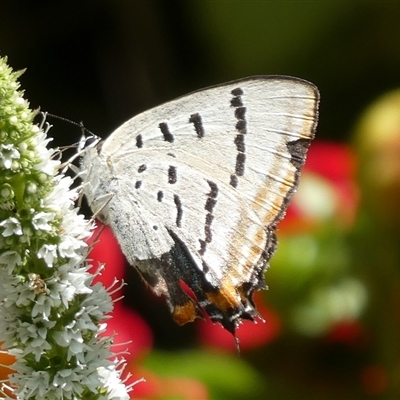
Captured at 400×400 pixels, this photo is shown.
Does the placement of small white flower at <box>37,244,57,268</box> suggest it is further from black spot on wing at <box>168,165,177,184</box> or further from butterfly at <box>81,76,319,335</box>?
black spot on wing at <box>168,165,177,184</box>

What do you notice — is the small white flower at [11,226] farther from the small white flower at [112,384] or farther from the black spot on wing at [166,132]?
the black spot on wing at [166,132]

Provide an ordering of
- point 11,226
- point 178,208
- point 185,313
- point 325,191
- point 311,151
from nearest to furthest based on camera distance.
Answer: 1. point 11,226
2. point 185,313
3. point 178,208
4. point 325,191
5. point 311,151

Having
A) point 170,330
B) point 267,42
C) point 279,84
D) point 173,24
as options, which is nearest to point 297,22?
point 267,42

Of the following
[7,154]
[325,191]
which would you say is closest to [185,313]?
[7,154]

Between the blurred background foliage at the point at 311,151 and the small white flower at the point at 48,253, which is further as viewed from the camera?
the blurred background foliage at the point at 311,151

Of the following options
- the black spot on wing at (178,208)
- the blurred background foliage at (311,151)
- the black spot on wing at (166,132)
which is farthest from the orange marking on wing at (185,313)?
the blurred background foliage at (311,151)

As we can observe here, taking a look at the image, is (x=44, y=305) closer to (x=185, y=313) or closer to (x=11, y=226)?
(x=11, y=226)

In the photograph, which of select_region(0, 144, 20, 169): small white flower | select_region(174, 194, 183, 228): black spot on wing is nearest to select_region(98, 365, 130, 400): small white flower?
select_region(0, 144, 20, 169): small white flower
